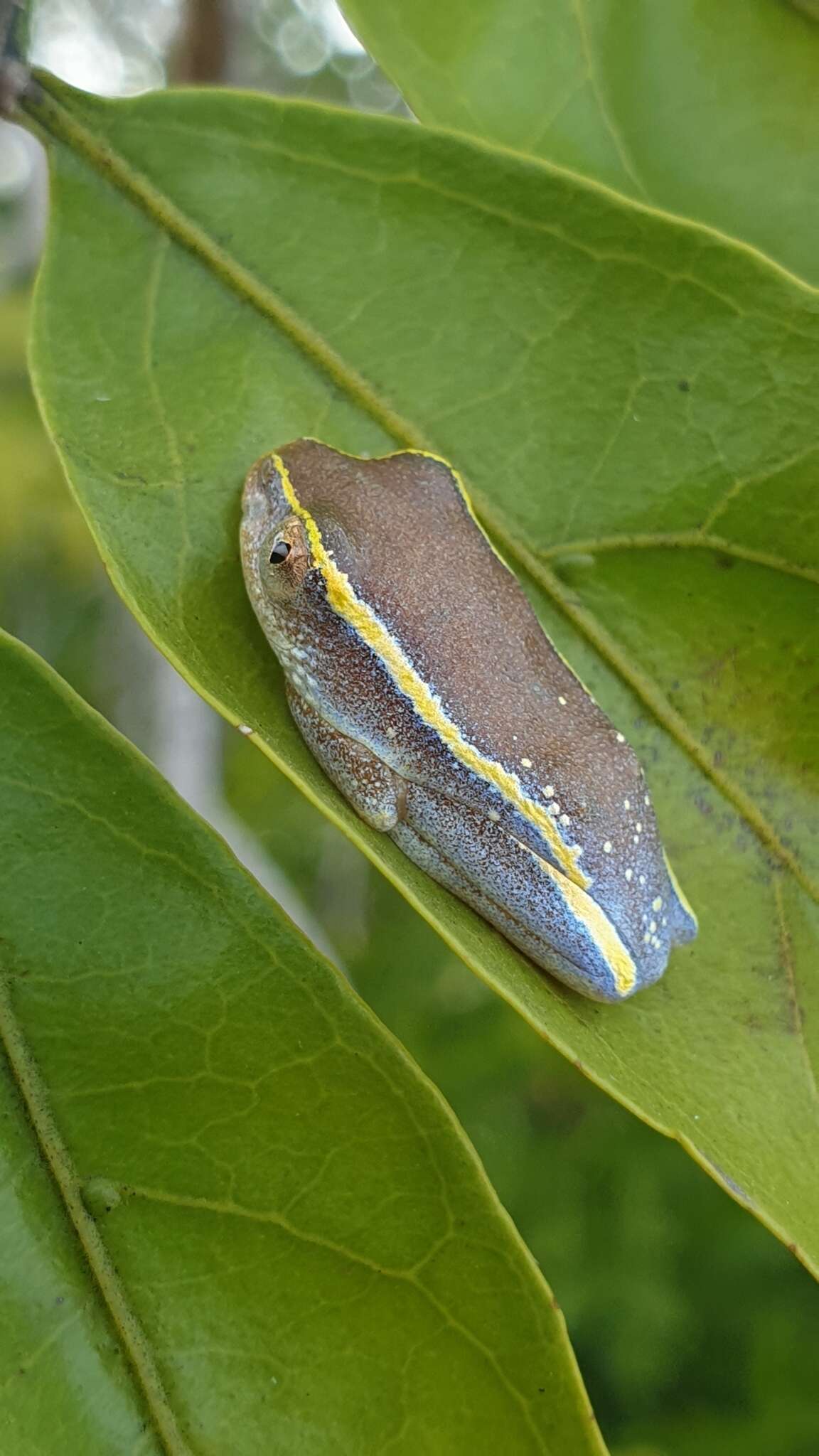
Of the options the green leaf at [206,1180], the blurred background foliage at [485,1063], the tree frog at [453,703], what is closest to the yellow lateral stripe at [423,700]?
the tree frog at [453,703]

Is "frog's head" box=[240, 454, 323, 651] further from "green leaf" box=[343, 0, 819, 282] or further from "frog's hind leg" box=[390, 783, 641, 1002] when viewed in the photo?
"green leaf" box=[343, 0, 819, 282]

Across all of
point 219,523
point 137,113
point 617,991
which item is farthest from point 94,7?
point 617,991

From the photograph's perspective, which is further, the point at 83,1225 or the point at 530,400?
the point at 530,400

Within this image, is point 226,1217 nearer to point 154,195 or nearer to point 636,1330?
point 154,195

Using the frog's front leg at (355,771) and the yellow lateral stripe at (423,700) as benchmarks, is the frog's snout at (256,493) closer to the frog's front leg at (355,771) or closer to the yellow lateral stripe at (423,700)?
the yellow lateral stripe at (423,700)

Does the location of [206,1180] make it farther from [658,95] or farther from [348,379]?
[658,95]

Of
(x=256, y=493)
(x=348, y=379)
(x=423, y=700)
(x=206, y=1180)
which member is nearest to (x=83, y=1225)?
(x=206, y=1180)
